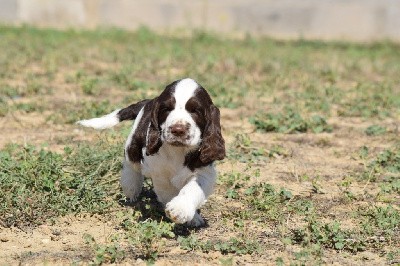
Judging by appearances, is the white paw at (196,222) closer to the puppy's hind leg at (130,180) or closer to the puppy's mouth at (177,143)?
the puppy's hind leg at (130,180)

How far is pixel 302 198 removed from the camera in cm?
617

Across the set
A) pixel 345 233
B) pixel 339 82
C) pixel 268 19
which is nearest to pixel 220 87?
pixel 339 82

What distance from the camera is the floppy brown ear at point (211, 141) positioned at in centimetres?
504

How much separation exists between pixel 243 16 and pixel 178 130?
1554 centimetres

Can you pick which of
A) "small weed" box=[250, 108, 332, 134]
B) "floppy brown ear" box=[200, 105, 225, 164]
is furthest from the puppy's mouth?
"small weed" box=[250, 108, 332, 134]

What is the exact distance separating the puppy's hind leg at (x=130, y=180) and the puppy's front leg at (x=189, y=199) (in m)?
0.57

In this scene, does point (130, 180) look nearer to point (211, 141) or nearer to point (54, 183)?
point (54, 183)

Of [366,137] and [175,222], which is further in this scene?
[366,137]

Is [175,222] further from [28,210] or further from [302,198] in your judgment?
[302,198]

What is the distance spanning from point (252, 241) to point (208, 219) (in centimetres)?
62

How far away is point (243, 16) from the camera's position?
2008cm

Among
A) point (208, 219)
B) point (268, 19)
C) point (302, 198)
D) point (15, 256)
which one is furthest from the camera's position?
Result: point (268, 19)

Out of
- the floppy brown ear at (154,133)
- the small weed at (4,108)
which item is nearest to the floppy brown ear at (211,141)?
the floppy brown ear at (154,133)

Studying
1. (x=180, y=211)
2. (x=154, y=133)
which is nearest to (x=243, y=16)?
(x=154, y=133)
